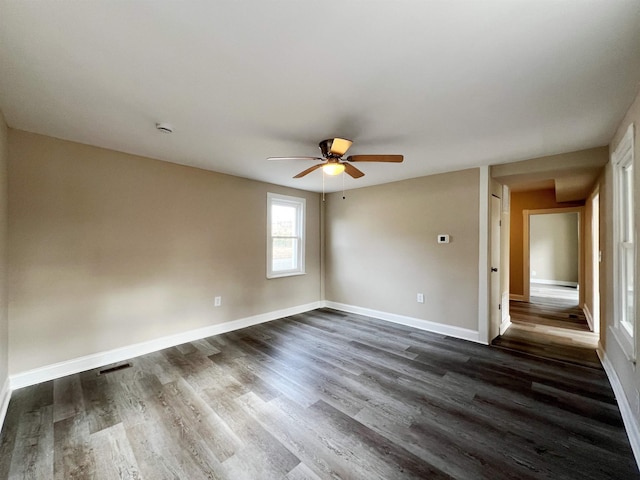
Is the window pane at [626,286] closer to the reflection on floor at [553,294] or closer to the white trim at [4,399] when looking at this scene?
the reflection on floor at [553,294]

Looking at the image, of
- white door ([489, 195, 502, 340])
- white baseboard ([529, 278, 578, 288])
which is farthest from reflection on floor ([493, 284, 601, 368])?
white baseboard ([529, 278, 578, 288])

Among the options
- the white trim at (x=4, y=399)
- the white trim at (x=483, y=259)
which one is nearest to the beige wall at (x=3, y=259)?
the white trim at (x=4, y=399)

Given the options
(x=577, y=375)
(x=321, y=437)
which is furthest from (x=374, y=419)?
(x=577, y=375)

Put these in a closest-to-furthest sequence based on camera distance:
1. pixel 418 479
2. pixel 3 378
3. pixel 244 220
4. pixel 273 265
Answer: pixel 418 479 < pixel 3 378 < pixel 244 220 < pixel 273 265

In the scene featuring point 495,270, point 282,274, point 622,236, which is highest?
point 622,236

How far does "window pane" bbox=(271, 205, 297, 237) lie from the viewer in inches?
183

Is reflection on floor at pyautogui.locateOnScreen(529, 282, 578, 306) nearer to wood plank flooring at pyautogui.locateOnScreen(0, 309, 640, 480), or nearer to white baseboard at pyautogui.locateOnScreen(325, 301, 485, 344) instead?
white baseboard at pyautogui.locateOnScreen(325, 301, 485, 344)

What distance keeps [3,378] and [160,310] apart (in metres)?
1.29

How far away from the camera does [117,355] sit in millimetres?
2906

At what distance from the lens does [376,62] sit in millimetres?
1494

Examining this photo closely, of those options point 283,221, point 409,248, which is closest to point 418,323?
point 409,248

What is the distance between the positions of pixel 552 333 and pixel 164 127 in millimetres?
5554

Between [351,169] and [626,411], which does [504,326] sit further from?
[351,169]

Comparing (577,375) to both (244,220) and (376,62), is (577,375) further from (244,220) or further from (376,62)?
(244,220)
